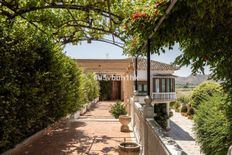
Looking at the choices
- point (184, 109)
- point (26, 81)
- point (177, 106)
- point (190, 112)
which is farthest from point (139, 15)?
point (177, 106)

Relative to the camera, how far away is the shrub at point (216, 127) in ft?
26.4

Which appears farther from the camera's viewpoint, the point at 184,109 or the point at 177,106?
the point at 177,106

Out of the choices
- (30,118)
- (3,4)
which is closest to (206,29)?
(30,118)

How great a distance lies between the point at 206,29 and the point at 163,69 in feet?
93.2

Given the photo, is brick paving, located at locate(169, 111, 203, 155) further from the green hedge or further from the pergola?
the green hedge

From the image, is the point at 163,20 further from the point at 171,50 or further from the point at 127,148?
the point at 127,148

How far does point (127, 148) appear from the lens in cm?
566

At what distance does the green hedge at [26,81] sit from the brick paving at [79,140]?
1.66 ft

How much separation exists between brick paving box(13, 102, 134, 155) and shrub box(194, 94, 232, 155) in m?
2.41

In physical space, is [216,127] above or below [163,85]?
below

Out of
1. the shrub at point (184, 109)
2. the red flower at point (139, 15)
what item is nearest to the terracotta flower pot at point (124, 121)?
the red flower at point (139, 15)

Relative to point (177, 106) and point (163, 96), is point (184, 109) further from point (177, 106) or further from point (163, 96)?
point (163, 96)

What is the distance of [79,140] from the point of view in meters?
9.56

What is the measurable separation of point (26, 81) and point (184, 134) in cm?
1973
